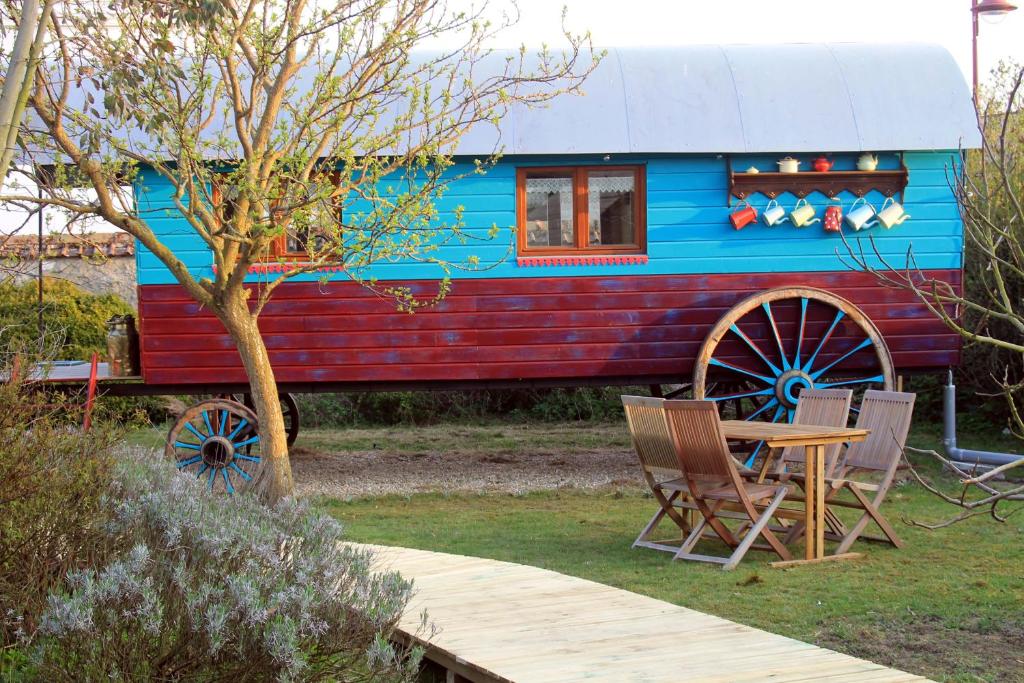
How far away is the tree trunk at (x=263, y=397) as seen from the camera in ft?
27.5

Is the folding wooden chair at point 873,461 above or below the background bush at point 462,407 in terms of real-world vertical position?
above

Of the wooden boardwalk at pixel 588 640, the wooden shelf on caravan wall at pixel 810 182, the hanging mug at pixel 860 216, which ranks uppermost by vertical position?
the wooden shelf on caravan wall at pixel 810 182

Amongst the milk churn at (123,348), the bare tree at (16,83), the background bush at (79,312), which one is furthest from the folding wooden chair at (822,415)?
the background bush at (79,312)

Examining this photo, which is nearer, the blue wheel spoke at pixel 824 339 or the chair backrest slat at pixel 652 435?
the chair backrest slat at pixel 652 435

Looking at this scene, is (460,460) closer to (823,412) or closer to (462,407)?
(462,407)

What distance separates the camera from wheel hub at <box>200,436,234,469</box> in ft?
32.5

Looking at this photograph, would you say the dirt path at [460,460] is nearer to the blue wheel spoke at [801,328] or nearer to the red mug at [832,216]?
the blue wheel spoke at [801,328]

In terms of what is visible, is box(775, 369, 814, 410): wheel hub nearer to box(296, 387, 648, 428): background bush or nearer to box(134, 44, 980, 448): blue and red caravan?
box(134, 44, 980, 448): blue and red caravan

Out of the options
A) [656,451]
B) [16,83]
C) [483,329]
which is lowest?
[656,451]

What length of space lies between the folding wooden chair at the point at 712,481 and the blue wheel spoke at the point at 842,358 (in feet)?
11.9

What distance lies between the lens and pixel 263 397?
856 centimetres

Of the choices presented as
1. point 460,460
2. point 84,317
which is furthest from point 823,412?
point 84,317

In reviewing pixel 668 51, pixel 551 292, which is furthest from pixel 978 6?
pixel 551 292

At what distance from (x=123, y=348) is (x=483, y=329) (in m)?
3.10
